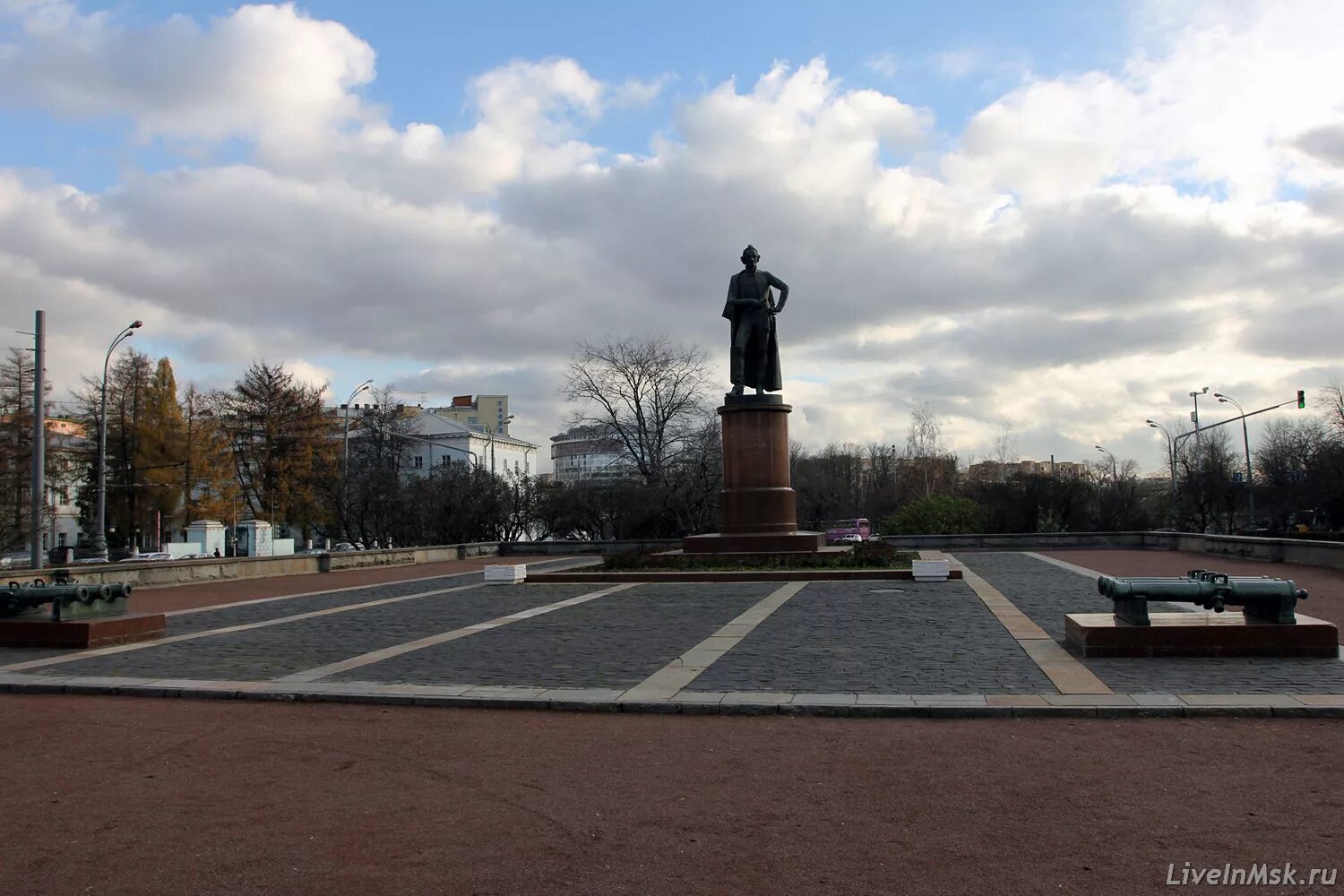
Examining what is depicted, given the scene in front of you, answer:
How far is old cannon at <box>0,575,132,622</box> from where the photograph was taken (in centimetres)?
1116

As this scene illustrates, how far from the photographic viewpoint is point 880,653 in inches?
378

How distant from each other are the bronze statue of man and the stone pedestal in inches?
34.6

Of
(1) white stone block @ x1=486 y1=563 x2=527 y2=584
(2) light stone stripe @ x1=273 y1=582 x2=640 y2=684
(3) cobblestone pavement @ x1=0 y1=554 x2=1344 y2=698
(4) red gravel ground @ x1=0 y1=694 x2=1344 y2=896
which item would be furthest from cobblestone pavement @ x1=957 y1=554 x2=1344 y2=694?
(1) white stone block @ x1=486 y1=563 x2=527 y2=584

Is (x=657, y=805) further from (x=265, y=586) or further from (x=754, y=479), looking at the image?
(x=265, y=586)

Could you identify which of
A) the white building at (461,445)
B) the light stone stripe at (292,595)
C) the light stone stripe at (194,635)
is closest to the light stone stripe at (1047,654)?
the light stone stripe at (194,635)

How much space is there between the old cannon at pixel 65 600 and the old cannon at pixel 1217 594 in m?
10.6

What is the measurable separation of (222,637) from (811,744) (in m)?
8.54

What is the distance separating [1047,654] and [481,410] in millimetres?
102163

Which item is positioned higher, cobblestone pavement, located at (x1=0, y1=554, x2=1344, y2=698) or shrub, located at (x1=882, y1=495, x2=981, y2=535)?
shrub, located at (x1=882, y1=495, x2=981, y2=535)

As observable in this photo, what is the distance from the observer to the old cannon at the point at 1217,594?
337 inches

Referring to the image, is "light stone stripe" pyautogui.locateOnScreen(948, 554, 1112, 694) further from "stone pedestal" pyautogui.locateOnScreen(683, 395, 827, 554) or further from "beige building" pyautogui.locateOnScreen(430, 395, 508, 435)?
"beige building" pyautogui.locateOnScreen(430, 395, 508, 435)

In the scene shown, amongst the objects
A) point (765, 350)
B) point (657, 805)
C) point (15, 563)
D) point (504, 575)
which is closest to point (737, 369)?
point (765, 350)

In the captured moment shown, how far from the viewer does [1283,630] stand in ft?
28.2

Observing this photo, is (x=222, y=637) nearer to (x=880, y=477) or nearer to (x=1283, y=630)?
(x=1283, y=630)
